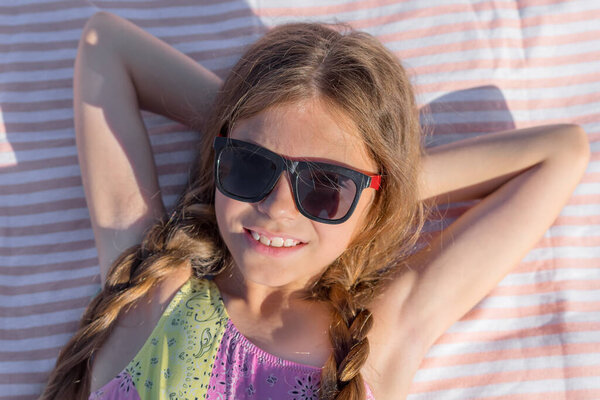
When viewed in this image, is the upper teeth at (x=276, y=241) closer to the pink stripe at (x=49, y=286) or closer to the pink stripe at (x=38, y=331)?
the pink stripe at (x=49, y=286)

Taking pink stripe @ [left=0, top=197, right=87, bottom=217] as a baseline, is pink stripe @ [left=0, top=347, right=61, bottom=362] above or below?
below

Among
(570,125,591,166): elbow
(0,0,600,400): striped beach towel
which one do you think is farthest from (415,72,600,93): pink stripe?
(570,125,591,166): elbow

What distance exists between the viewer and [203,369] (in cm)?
191

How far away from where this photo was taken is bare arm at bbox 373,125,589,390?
80.7 inches

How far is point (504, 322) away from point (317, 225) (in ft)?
3.58

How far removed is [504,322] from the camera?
2398mm

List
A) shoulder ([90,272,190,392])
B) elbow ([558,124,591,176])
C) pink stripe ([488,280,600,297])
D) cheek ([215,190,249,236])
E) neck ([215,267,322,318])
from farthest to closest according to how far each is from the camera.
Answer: pink stripe ([488,280,600,297]) < elbow ([558,124,591,176]) < neck ([215,267,322,318]) < shoulder ([90,272,190,392]) < cheek ([215,190,249,236])

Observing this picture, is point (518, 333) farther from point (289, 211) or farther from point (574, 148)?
point (289, 211)

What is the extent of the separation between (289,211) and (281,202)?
39mm

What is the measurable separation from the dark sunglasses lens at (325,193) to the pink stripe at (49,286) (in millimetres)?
1191

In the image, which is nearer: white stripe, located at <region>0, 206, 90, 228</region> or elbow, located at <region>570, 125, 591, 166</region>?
elbow, located at <region>570, 125, 591, 166</region>

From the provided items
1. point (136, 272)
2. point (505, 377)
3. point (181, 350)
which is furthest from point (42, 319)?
point (505, 377)

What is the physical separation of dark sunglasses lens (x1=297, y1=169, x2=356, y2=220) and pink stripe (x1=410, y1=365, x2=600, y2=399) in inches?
39.1

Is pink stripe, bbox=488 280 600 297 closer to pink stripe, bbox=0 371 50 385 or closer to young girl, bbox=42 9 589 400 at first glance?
young girl, bbox=42 9 589 400
